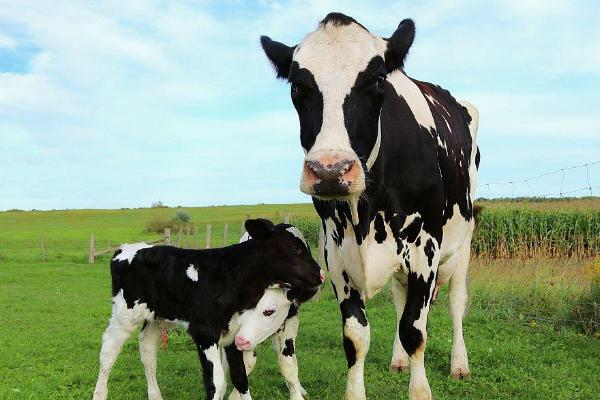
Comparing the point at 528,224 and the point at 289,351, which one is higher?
the point at 528,224

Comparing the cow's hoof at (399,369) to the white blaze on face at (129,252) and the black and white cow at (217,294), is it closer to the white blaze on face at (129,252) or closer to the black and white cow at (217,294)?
the black and white cow at (217,294)

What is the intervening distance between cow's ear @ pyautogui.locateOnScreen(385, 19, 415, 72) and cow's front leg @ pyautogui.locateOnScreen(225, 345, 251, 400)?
282 cm

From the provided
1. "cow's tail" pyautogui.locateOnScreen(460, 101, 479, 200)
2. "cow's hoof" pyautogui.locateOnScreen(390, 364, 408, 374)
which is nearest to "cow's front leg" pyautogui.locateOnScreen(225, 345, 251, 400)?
"cow's hoof" pyautogui.locateOnScreen(390, 364, 408, 374)

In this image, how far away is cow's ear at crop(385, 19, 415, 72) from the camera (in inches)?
181

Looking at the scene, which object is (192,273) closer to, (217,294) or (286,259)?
(217,294)

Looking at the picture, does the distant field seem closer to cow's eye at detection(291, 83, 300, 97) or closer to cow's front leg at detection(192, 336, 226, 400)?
cow's front leg at detection(192, 336, 226, 400)

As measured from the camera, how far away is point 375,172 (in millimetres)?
4848

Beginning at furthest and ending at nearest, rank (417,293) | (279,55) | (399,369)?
(399,369), (417,293), (279,55)

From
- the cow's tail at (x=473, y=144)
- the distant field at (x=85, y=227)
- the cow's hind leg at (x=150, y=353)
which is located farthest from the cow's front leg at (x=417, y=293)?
the distant field at (x=85, y=227)

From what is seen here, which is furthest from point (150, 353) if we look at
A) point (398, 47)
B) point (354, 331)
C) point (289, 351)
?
point (398, 47)

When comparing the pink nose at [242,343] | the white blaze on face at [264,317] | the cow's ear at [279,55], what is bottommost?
the pink nose at [242,343]

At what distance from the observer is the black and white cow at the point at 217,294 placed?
5.92 m

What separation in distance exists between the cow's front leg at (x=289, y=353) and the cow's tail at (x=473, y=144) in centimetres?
258

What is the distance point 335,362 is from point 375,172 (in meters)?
3.89
